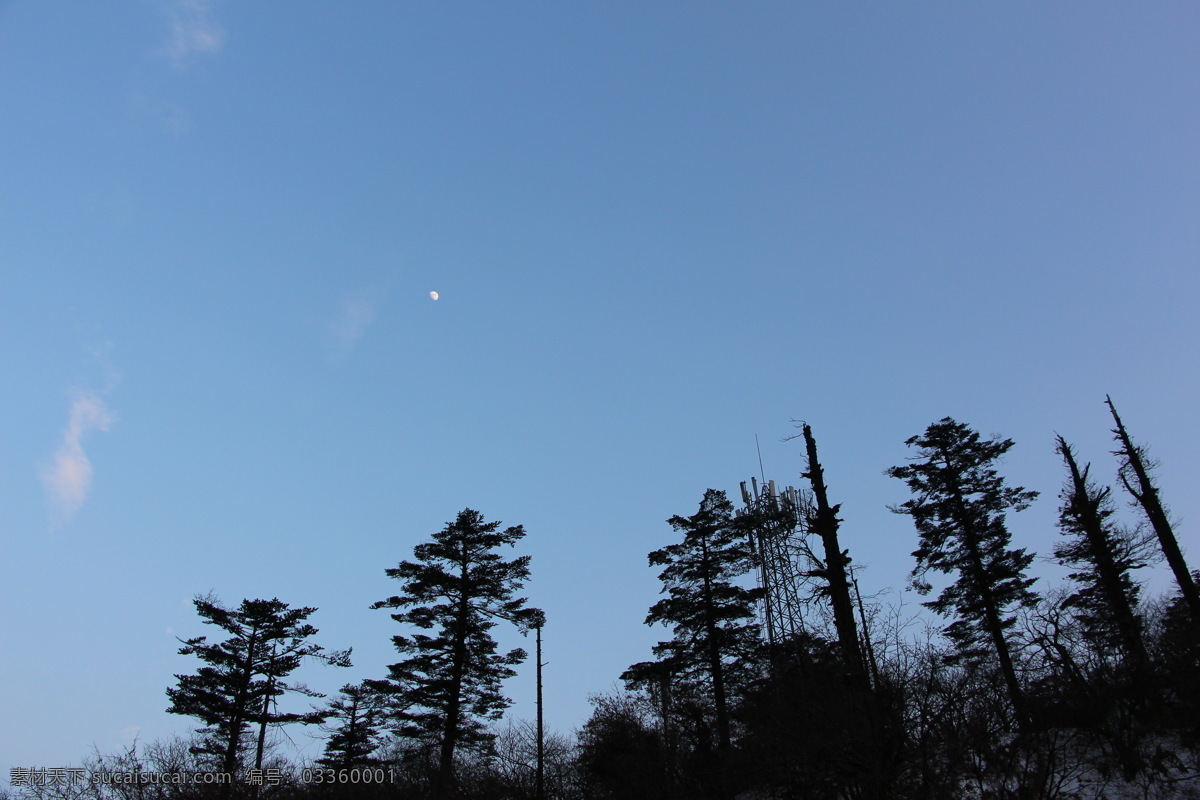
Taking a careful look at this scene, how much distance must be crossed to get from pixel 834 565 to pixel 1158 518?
1728cm

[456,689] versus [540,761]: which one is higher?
[456,689]

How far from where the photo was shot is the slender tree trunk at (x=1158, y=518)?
82.1ft

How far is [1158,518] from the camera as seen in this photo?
27.5 m

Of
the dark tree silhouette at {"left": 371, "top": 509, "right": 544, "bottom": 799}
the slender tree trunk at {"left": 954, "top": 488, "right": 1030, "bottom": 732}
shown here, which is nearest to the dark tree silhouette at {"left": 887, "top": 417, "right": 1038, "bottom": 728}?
the slender tree trunk at {"left": 954, "top": 488, "right": 1030, "bottom": 732}

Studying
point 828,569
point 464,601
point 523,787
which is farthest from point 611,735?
point 828,569

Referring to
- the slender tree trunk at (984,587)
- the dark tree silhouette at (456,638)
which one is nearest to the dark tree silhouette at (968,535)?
the slender tree trunk at (984,587)

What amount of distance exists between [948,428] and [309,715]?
32.5m

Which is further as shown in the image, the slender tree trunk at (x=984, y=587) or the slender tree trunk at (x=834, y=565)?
the slender tree trunk at (x=984, y=587)

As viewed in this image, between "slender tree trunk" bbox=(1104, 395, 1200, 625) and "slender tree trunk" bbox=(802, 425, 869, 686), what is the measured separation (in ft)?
43.6

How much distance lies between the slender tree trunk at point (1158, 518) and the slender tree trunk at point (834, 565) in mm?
13289

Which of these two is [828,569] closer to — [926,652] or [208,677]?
[926,652]

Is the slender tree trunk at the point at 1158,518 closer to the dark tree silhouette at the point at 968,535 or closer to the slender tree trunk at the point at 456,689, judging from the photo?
the dark tree silhouette at the point at 968,535

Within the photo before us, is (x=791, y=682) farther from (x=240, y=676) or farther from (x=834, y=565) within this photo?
(x=240, y=676)

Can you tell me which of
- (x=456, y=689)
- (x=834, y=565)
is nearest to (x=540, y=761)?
(x=456, y=689)
